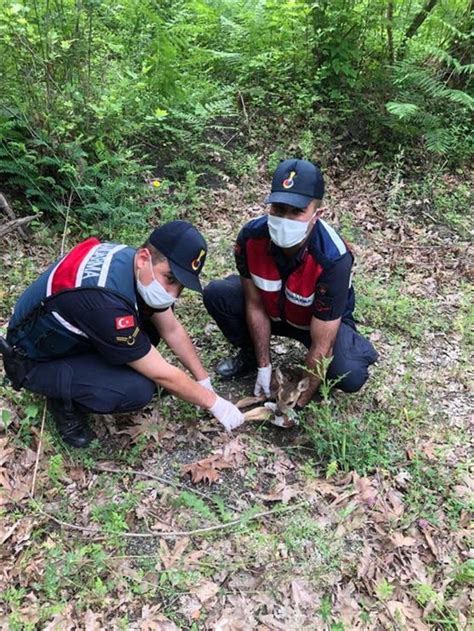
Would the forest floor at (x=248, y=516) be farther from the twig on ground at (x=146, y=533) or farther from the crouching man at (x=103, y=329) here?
the crouching man at (x=103, y=329)

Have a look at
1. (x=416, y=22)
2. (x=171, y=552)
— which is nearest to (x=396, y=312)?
(x=171, y=552)

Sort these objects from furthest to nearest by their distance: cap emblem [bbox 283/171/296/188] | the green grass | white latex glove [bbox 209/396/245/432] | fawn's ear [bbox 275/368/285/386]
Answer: the green grass, fawn's ear [bbox 275/368/285/386], white latex glove [bbox 209/396/245/432], cap emblem [bbox 283/171/296/188]

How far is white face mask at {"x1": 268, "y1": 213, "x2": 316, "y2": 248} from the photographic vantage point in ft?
10.4

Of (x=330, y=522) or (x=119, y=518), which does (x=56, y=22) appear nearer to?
(x=119, y=518)

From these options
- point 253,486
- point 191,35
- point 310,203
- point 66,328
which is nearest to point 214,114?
point 191,35

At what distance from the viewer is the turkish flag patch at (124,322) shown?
2.81 m

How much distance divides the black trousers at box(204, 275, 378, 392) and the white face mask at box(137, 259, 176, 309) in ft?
3.04

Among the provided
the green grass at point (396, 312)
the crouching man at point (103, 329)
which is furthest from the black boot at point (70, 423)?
the green grass at point (396, 312)

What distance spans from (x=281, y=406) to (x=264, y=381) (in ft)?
1.09

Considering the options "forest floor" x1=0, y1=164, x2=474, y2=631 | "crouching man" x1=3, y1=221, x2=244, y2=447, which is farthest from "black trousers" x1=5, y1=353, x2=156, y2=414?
"forest floor" x1=0, y1=164, x2=474, y2=631

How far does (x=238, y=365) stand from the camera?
4.18m

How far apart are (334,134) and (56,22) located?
3.57 m

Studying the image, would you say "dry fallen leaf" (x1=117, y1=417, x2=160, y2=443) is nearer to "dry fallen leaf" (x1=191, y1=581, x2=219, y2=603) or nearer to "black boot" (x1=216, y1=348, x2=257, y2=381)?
"black boot" (x1=216, y1=348, x2=257, y2=381)

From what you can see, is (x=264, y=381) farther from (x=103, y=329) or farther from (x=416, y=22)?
(x=416, y=22)
